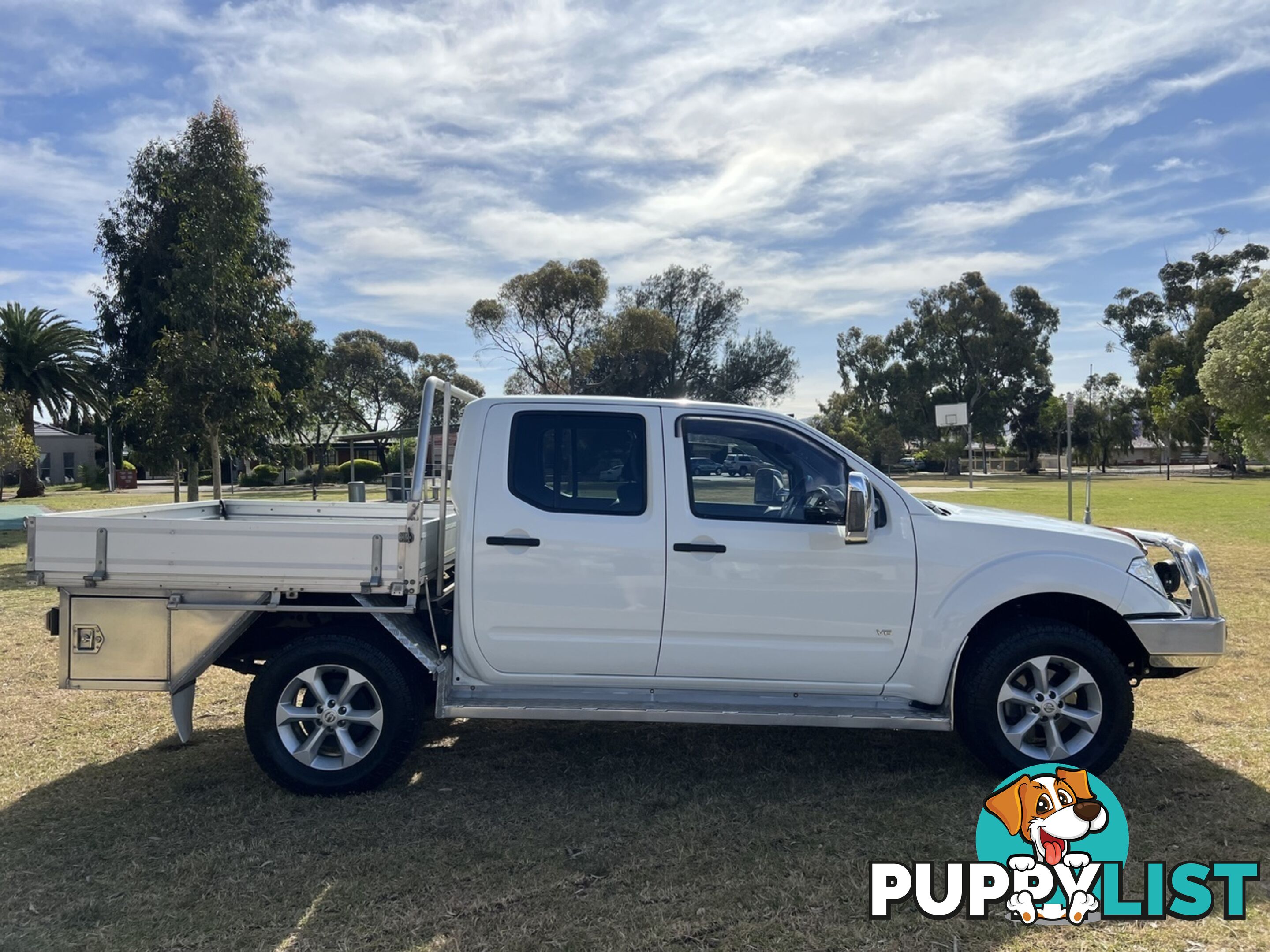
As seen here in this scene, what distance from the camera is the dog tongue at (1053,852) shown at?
3.62 meters

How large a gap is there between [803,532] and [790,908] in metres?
1.71

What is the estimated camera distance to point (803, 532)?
4.34m

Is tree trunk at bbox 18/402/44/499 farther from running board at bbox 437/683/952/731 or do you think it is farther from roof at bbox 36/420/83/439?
running board at bbox 437/683/952/731

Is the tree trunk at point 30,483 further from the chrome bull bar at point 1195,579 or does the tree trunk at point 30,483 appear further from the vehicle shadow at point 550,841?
the chrome bull bar at point 1195,579

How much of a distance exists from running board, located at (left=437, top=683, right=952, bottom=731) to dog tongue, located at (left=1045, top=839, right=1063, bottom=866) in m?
0.68

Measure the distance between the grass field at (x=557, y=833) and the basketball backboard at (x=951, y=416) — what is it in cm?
5291

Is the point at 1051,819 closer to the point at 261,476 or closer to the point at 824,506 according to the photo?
the point at 824,506

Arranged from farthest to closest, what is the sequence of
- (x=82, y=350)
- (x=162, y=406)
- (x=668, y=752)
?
(x=82, y=350)
(x=162, y=406)
(x=668, y=752)

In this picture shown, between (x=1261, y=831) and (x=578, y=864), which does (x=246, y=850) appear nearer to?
(x=578, y=864)

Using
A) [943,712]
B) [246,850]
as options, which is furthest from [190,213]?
[943,712]

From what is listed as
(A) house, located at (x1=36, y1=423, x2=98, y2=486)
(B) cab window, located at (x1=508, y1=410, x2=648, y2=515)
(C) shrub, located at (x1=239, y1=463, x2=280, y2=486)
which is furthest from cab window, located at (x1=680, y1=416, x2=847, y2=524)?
(A) house, located at (x1=36, y1=423, x2=98, y2=486)

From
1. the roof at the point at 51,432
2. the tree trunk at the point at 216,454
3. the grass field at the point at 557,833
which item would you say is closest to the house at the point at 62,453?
the roof at the point at 51,432

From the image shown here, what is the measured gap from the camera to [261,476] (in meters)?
50.8

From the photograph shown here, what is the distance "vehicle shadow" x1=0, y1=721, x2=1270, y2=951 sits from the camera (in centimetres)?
329
